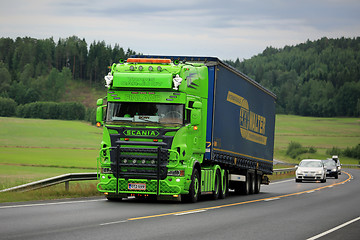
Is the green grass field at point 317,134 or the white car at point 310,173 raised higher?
the white car at point 310,173

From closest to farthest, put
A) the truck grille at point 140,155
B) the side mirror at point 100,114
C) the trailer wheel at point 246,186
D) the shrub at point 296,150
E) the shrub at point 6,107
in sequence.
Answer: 1. the truck grille at point 140,155
2. the side mirror at point 100,114
3. the trailer wheel at point 246,186
4. the shrub at point 296,150
5. the shrub at point 6,107

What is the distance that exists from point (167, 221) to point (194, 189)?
5.89m

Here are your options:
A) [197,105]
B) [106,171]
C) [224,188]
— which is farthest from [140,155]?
[224,188]

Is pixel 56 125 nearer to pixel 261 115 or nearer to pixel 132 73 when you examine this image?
pixel 261 115

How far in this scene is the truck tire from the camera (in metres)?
19.5

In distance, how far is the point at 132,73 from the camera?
19094 millimetres

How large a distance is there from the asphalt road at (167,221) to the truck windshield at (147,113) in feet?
8.01

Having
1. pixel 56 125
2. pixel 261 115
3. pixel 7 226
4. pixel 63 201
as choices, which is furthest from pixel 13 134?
pixel 7 226

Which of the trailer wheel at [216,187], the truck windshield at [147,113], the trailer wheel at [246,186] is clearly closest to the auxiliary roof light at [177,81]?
the truck windshield at [147,113]

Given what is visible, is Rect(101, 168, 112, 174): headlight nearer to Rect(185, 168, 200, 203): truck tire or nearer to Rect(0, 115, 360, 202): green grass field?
Rect(185, 168, 200, 203): truck tire

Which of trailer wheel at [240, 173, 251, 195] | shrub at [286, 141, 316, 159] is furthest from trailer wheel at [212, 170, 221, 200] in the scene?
shrub at [286, 141, 316, 159]

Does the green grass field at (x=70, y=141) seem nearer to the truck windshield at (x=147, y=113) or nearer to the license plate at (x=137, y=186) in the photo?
the truck windshield at (x=147, y=113)

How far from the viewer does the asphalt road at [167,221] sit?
37.9 feet

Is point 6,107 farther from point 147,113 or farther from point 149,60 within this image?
point 147,113
